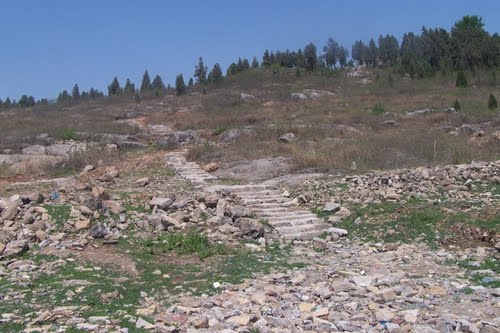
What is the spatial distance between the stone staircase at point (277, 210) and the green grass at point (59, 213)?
3.25 m

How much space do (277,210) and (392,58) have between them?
80869 mm

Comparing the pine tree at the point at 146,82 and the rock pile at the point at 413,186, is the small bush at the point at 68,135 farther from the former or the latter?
the pine tree at the point at 146,82

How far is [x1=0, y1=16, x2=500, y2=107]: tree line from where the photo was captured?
54938mm

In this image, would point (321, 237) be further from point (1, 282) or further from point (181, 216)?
point (1, 282)

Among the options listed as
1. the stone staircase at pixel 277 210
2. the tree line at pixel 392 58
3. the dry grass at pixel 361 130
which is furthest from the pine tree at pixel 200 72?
the stone staircase at pixel 277 210

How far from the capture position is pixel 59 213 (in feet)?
28.1

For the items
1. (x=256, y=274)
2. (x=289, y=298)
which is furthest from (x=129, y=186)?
(x=289, y=298)

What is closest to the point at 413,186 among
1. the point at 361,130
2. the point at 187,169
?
the point at 187,169

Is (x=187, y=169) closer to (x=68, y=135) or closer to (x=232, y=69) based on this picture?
(x=68, y=135)

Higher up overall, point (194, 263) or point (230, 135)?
point (230, 135)

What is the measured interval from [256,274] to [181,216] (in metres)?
2.64

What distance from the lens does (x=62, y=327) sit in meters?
4.64

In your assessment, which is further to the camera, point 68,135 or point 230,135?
point 68,135

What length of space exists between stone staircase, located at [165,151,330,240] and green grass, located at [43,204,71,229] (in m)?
3.25
